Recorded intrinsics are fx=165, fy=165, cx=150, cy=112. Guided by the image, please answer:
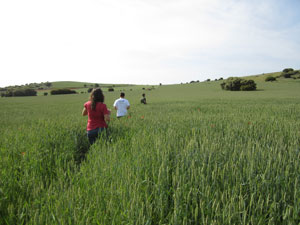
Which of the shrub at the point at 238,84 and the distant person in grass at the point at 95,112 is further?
the shrub at the point at 238,84

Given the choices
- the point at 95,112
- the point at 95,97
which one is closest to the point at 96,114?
the point at 95,112

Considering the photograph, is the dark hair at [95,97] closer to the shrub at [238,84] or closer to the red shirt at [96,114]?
the red shirt at [96,114]

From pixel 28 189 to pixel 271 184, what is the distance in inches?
113

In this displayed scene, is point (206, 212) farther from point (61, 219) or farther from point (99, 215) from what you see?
point (61, 219)

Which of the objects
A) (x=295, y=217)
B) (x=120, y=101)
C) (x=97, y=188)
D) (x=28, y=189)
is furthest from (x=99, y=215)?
(x=120, y=101)

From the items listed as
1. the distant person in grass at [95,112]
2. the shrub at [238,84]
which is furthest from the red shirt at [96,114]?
the shrub at [238,84]

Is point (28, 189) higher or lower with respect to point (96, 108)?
lower

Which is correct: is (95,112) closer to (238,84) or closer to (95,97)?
(95,97)

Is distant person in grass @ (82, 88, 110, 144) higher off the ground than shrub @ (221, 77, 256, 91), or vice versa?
shrub @ (221, 77, 256, 91)

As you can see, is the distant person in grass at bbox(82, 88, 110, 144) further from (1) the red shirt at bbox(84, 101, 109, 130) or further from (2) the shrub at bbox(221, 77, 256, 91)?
(2) the shrub at bbox(221, 77, 256, 91)

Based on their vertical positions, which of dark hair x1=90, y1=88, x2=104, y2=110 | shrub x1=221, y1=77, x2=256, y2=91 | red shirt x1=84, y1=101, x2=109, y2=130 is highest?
shrub x1=221, y1=77, x2=256, y2=91

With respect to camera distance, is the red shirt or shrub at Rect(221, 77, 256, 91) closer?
the red shirt

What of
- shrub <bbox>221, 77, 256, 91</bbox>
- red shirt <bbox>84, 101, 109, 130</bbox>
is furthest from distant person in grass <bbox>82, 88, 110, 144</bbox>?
shrub <bbox>221, 77, 256, 91</bbox>

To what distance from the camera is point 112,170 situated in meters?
2.18
